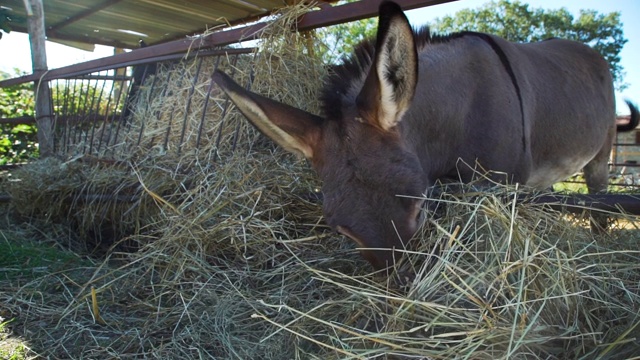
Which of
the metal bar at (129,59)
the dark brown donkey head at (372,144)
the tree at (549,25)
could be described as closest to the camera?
the dark brown donkey head at (372,144)

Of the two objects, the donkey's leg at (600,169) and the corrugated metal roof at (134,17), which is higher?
the corrugated metal roof at (134,17)

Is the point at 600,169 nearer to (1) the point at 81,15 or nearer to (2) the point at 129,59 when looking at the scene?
(2) the point at 129,59

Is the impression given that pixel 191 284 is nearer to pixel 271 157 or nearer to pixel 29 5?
pixel 271 157

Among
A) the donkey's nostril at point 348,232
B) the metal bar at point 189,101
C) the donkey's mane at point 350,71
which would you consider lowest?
the donkey's nostril at point 348,232

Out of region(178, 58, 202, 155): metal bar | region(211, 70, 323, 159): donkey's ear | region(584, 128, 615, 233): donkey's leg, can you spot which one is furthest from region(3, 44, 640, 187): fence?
region(584, 128, 615, 233): donkey's leg

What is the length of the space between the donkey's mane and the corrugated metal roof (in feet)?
10.8

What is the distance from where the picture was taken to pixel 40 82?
519cm

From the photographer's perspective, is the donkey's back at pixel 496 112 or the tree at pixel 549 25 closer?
the donkey's back at pixel 496 112

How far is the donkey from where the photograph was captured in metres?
2.03

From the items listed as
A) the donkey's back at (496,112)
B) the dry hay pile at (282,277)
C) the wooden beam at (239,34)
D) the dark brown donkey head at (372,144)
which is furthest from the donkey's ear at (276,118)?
the wooden beam at (239,34)

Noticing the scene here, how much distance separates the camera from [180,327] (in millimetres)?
2293

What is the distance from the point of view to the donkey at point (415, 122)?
2025 millimetres

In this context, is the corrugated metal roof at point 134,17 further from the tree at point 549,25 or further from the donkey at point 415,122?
the tree at point 549,25

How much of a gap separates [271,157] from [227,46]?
135 cm
